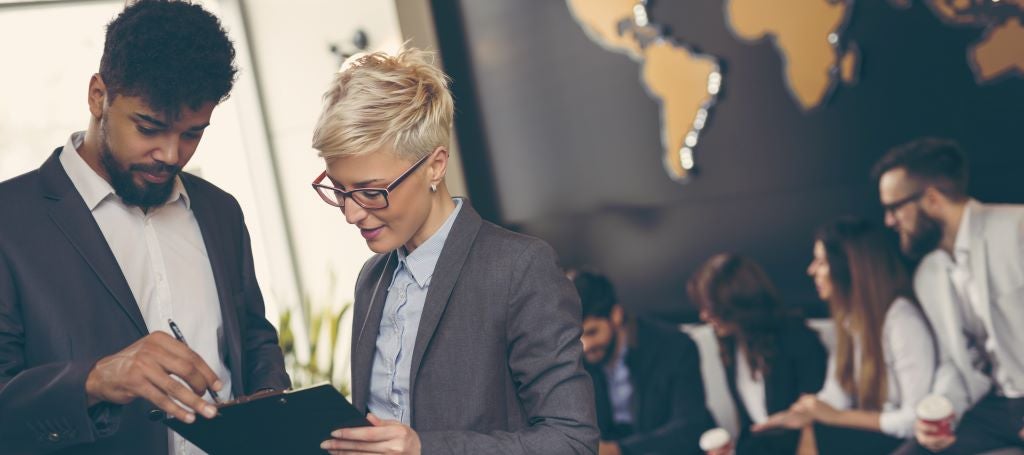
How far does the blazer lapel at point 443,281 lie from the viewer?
177 cm

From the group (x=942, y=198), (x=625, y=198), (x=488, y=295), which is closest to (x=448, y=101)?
(x=488, y=295)

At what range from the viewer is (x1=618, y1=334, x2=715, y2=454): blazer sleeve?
4227mm

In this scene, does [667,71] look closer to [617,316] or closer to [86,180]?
[617,316]

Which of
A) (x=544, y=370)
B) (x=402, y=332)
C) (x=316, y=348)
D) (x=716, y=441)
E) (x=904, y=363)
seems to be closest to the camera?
(x=544, y=370)

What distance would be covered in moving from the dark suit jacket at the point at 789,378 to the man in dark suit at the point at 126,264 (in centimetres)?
236

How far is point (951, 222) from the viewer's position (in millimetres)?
3553

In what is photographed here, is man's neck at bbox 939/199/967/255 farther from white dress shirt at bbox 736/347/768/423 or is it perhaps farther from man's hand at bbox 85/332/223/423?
man's hand at bbox 85/332/223/423

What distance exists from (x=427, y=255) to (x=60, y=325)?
0.75 m

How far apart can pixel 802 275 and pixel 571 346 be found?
8.21 ft

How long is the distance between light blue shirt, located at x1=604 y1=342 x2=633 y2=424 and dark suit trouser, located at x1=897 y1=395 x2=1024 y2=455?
4.16 feet

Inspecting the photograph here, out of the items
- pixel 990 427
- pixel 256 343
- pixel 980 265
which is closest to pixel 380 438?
pixel 256 343

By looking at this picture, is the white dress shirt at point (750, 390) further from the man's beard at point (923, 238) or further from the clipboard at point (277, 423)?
the clipboard at point (277, 423)

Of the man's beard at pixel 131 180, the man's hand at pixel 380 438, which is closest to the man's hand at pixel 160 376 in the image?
the man's hand at pixel 380 438

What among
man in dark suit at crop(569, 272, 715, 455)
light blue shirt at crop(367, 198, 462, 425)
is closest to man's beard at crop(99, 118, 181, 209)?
light blue shirt at crop(367, 198, 462, 425)
